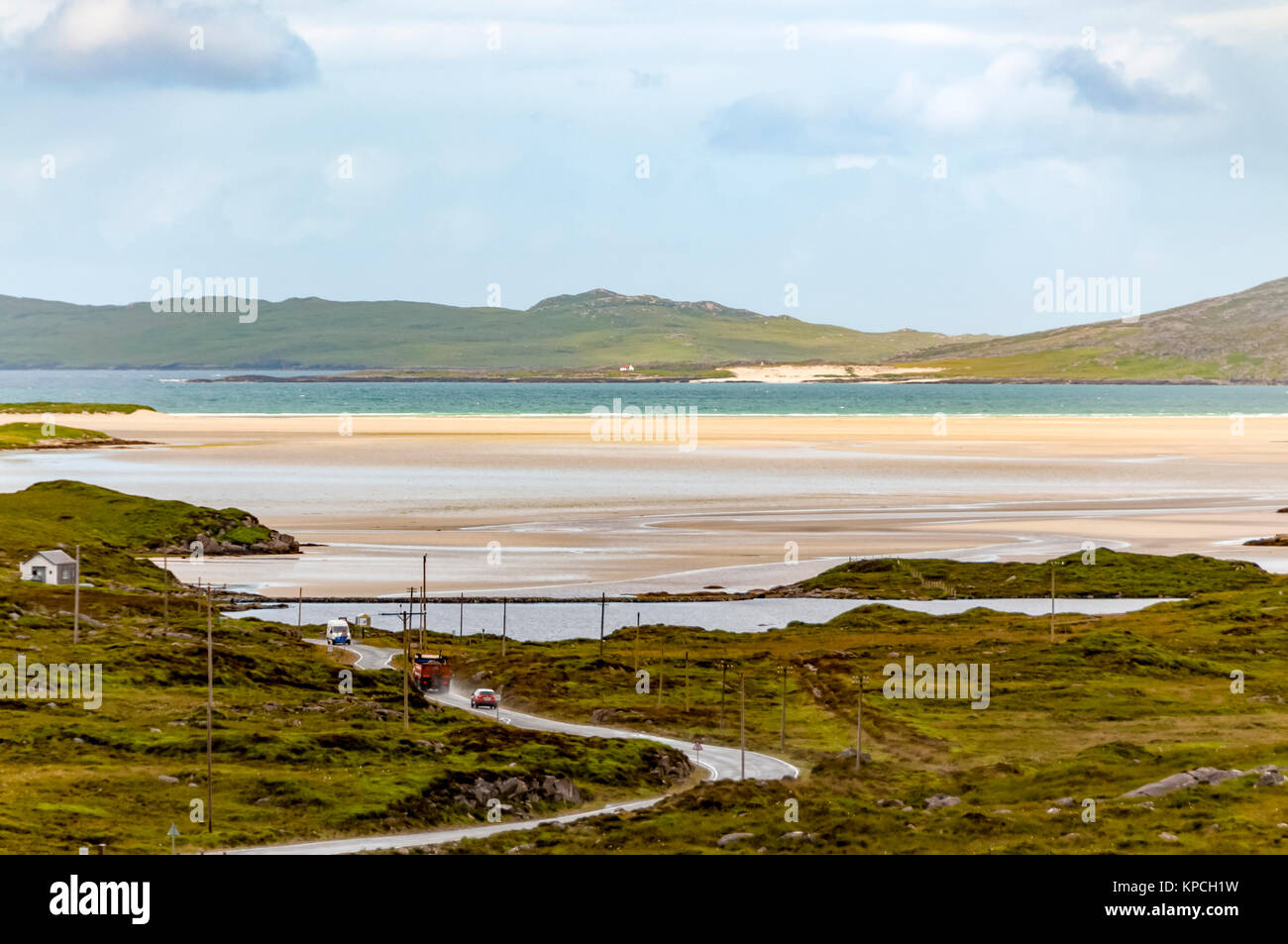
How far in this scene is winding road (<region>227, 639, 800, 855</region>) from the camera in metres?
53.1

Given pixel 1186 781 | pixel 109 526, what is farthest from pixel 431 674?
pixel 109 526

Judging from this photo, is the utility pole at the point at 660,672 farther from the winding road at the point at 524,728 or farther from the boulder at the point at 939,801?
the boulder at the point at 939,801

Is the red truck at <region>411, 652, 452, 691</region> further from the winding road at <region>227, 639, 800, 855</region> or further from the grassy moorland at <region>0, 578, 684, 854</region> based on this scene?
the grassy moorland at <region>0, 578, 684, 854</region>

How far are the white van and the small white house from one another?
25485mm

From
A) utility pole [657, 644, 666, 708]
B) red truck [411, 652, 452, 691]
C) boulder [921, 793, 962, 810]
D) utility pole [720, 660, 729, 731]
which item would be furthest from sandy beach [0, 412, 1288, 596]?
boulder [921, 793, 962, 810]

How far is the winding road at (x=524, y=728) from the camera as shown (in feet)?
174

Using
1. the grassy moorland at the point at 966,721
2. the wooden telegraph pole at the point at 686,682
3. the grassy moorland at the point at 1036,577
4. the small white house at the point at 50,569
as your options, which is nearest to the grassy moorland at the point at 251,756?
the grassy moorland at the point at 966,721

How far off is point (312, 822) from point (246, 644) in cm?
3551

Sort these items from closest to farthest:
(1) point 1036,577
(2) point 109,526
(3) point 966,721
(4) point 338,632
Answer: (3) point 966,721, (4) point 338,632, (1) point 1036,577, (2) point 109,526

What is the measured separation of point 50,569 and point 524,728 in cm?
4950

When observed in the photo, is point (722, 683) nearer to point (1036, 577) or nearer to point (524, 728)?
point (524, 728)

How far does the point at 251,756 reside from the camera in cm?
6575
